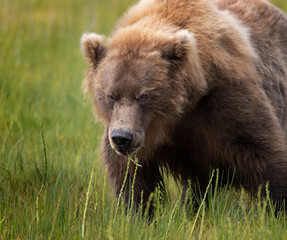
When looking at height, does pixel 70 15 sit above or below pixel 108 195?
above

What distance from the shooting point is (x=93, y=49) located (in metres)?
4.20

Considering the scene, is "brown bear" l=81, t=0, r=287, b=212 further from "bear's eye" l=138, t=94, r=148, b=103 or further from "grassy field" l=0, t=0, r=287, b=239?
"grassy field" l=0, t=0, r=287, b=239

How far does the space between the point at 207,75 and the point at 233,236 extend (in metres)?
1.16

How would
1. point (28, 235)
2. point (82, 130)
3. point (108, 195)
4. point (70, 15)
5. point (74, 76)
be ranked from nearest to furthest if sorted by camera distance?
point (28, 235) < point (108, 195) < point (82, 130) < point (74, 76) < point (70, 15)

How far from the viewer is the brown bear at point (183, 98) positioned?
12.7 feet

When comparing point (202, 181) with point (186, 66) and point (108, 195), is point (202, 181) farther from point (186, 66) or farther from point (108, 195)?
point (186, 66)

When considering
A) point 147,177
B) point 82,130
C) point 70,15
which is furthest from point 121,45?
point 70,15

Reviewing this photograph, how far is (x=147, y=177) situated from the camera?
14.3 ft

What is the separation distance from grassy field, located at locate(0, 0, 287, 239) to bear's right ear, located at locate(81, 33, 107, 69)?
25.0 inches

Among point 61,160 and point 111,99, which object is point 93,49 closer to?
point 111,99

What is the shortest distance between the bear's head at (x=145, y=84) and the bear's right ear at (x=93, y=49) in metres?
0.04

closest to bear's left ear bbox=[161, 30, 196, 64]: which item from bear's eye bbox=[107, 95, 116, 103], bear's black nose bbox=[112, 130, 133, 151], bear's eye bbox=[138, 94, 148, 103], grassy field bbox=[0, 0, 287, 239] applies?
bear's eye bbox=[138, 94, 148, 103]

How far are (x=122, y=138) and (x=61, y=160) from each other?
1673 mm

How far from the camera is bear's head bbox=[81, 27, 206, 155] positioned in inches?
149
